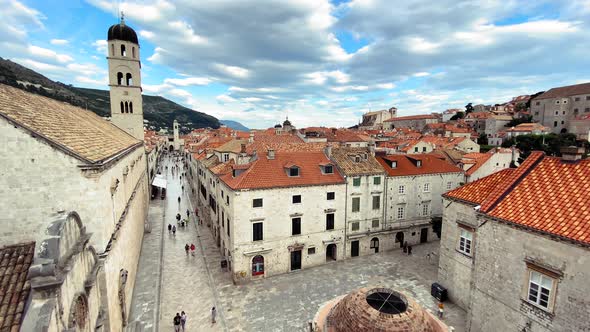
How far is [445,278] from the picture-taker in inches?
795

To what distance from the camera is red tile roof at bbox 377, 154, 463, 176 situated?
2792 cm

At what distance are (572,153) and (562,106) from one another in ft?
319

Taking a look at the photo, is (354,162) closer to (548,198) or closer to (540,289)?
(548,198)

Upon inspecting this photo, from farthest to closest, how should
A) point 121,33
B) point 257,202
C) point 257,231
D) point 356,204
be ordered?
point 121,33, point 356,204, point 257,231, point 257,202

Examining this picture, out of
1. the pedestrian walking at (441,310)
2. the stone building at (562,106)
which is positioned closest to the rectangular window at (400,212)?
the pedestrian walking at (441,310)

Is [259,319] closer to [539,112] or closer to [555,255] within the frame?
[555,255]

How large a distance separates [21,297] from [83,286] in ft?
6.53

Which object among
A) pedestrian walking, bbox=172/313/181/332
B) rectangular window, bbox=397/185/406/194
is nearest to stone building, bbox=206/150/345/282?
pedestrian walking, bbox=172/313/181/332

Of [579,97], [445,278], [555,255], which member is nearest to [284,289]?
[445,278]

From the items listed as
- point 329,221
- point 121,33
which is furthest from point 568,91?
point 121,33

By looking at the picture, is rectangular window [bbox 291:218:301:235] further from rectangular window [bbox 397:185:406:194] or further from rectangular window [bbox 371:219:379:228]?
rectangular window [bbox 397:185:406:194]

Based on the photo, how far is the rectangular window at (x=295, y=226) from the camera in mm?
23328

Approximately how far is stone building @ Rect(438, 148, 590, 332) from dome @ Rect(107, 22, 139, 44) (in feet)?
134

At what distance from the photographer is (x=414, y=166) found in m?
29.2
